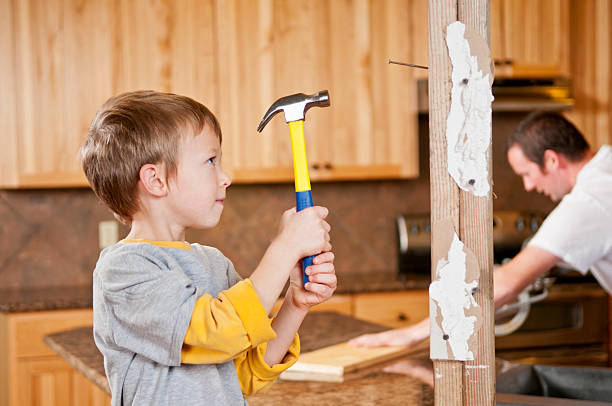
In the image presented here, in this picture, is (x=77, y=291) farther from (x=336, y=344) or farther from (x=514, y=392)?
(x=514, y=392)

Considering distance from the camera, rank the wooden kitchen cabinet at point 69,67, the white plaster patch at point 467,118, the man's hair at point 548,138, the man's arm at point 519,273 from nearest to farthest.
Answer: the white plaster patch at point 467,118 → the man's arm at point 519,273 → the man's hair at point 548,138 → the wooden kitchen cabinet at point 69,67

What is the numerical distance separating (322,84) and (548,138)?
1165mm

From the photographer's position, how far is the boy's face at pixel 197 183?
0.93 m

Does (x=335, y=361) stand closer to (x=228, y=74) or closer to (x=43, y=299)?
(x=43, y=299)

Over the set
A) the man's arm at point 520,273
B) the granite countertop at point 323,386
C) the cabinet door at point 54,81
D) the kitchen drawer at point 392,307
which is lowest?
the kitchen drawer at point 392,307

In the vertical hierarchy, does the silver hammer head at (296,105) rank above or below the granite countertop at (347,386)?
above

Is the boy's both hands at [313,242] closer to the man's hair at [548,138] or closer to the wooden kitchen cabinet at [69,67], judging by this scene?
the man's hair at [548,138]

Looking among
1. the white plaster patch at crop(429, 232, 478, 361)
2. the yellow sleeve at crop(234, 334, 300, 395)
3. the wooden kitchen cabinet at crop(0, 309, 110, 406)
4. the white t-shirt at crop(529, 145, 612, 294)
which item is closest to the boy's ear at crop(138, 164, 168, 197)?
the yellow sleeve at crop(234, 334, 300, 395)

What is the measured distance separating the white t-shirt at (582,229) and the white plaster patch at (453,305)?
1273mm

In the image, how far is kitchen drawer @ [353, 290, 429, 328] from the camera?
3.10 meters

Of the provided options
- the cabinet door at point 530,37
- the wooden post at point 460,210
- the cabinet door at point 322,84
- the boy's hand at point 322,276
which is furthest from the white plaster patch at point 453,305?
the cabinet door at point 530,37

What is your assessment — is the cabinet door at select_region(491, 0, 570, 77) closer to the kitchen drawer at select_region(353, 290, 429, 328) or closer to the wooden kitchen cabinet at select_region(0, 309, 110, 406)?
the kitchen drawer at select_region(353, 290, 429, 328)

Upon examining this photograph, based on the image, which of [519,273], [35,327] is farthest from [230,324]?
[35,327]

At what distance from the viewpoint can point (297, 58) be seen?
3.21 m
